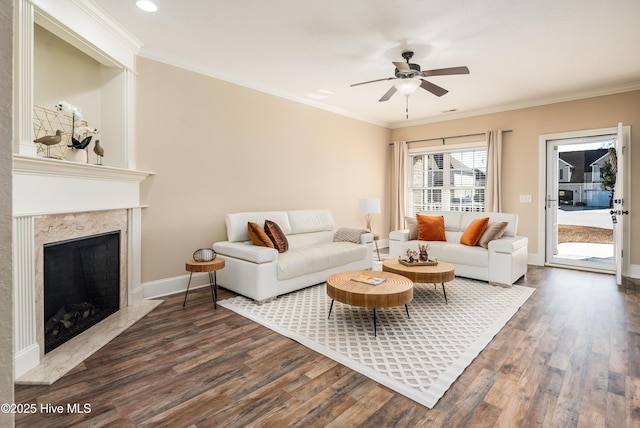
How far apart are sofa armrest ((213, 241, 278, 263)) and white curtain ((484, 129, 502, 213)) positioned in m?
4.32

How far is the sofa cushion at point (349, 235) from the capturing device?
4821mm

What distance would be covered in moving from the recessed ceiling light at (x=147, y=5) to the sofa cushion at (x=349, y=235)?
347 centimetres

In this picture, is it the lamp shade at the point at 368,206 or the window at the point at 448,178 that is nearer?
the lamp shade at the point at 368,206

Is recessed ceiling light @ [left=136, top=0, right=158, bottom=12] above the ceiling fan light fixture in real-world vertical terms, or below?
above

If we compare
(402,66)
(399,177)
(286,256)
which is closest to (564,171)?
(399,177)

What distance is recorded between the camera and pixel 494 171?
5828 millimetres

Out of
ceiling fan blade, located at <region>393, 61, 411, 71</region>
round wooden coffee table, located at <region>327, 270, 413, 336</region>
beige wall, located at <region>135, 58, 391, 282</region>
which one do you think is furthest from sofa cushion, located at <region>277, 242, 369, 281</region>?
ceiling fan blade, located at <region>393, 61, 411, 71</region>

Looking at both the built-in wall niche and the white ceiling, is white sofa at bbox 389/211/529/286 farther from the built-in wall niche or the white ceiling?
the built-in wall niche

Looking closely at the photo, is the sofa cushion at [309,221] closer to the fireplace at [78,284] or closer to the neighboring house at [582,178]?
the fireplace at [78,284]

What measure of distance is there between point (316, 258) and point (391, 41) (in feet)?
8.36

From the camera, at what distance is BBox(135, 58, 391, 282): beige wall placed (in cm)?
370

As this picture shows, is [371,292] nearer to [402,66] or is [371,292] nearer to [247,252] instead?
[247,252]

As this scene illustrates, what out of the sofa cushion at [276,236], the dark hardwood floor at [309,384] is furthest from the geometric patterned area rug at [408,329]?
the sofa cushion at [276,236]

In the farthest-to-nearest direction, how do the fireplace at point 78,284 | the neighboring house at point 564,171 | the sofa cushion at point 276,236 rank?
the neighboring house at point 564,171 → the sofa cushion at point 276,236 → the fireplace at point 78,284
